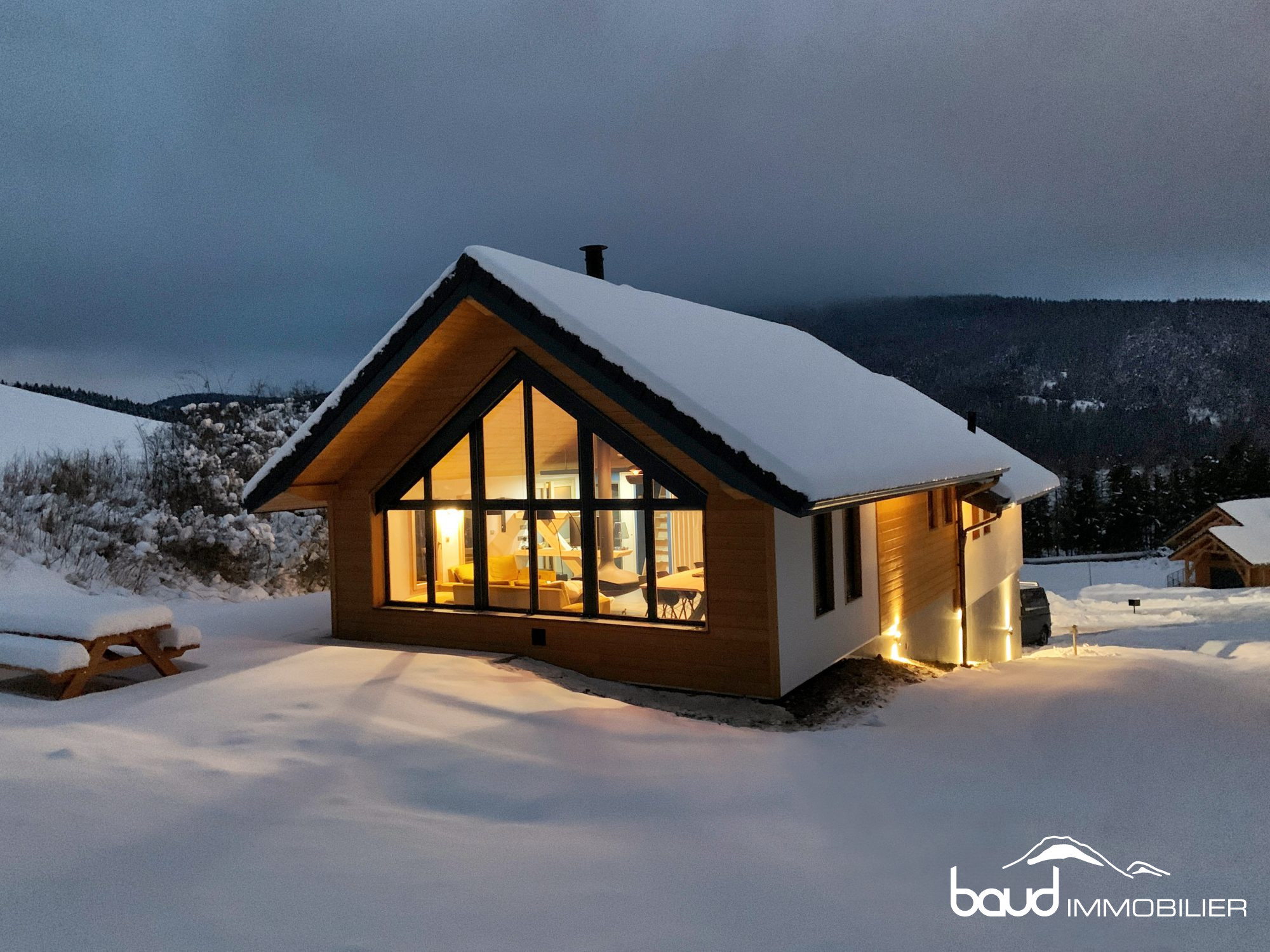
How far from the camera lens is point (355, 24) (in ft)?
107

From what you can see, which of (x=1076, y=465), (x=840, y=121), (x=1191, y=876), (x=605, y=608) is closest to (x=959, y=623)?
(x=605, y=608)

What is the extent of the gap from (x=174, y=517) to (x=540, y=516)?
9706mm

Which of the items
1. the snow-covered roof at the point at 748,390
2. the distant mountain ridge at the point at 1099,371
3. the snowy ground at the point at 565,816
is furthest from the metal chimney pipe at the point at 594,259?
the distant mountain ridge at the point at 1099,371

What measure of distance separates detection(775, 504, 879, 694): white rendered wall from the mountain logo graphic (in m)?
3.15

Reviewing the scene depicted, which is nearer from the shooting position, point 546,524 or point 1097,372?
point 546,524

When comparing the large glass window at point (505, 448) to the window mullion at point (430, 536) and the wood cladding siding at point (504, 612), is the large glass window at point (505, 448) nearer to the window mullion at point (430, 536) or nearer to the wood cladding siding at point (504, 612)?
the wood cladding siding at point (504, 612)

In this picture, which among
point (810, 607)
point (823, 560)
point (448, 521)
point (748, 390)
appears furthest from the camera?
point (448, 521)

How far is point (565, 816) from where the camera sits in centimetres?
448

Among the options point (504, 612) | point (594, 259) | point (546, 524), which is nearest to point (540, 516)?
point (546, 524)

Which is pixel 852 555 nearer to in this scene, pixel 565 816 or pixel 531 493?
pixel 531 493

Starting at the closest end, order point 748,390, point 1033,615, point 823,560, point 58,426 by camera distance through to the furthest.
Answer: point 748,390 → point 823,560 → point 58,426 → point 1033,615

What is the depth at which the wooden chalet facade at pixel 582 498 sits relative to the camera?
296 inches

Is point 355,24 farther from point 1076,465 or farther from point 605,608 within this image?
point 1076,465

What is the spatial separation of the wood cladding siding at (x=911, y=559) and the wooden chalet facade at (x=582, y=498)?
131mm
